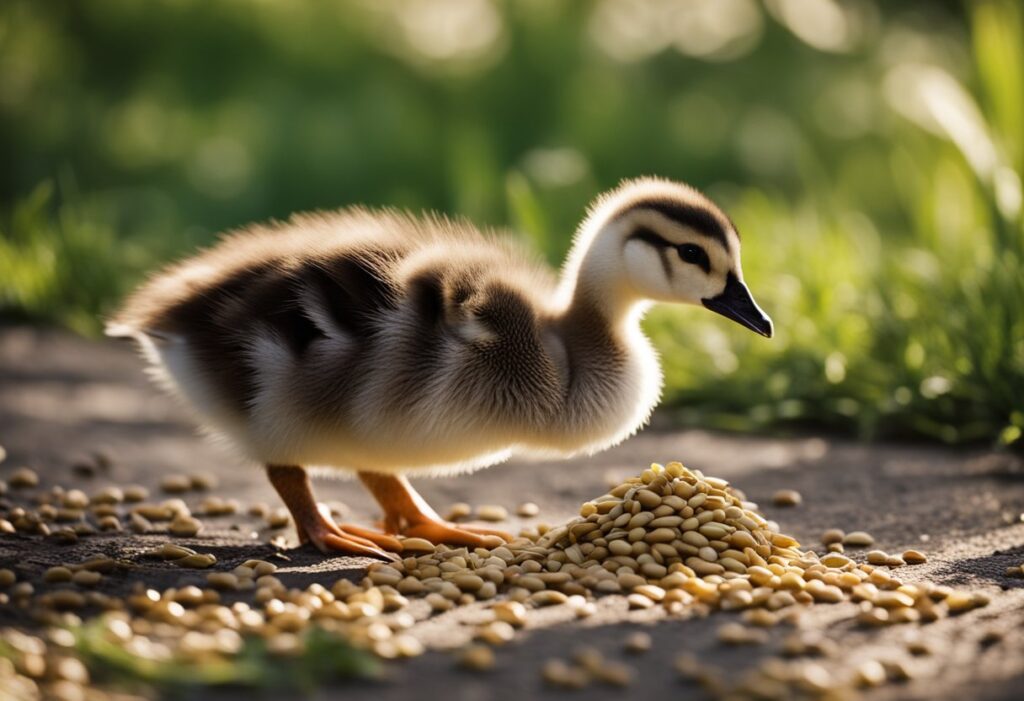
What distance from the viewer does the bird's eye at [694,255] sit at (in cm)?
377

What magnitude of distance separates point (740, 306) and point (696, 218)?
0.30 meters

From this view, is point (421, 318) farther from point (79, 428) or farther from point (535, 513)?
point (79, 428)

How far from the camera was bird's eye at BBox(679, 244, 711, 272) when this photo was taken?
148 inches

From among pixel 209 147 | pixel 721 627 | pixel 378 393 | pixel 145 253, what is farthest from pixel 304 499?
pixel 209 147

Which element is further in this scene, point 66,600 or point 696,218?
point 696,218

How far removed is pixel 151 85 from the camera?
11422mm

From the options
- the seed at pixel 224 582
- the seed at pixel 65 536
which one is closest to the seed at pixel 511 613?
the seed at pixel 224 582

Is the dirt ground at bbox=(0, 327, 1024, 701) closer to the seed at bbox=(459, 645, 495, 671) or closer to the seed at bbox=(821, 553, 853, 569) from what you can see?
the seed at bbox=(459, 645, 495, 671)

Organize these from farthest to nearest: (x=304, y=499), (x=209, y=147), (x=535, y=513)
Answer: (x=209, y=147) < (x=535, y=513) < (x=304, y=499)

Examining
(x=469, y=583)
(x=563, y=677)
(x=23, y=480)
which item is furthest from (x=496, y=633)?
(x=23, y=480)

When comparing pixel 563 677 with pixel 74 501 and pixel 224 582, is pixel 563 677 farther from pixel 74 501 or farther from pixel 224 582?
pixel 74 501

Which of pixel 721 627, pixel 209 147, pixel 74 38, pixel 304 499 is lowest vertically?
pixel 721 627

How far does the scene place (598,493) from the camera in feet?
16.1

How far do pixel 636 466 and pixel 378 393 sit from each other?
1.89 meters
